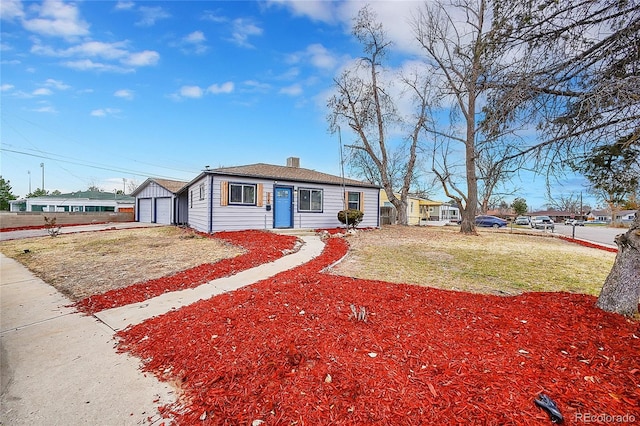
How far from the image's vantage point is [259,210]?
12.6 m

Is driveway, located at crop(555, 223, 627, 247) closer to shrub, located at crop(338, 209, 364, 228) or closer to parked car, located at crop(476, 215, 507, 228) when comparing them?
parked car, located at crop(476, 215, 507, 228)

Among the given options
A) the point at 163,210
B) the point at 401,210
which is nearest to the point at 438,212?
the point at 401,210

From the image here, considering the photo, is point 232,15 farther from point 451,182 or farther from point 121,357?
point 451,182

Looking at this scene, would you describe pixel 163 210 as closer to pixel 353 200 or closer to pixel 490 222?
pixel 353 200

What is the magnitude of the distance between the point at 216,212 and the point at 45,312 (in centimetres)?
774

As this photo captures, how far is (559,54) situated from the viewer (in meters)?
3.19

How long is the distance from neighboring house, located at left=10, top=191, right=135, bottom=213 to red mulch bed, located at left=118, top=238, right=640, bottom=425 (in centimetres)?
3400

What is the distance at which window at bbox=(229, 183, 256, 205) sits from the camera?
11959 mm

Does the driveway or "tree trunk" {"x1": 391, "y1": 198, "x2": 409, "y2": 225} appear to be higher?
"tree trunk" {"x1": 391, "y1": 198, "x2": 409, "y2": 225}

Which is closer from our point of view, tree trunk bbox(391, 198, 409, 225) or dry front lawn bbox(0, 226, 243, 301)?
dry front lawn bbox(0, 226, 243, 301)

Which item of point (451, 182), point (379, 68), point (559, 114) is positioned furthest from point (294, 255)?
point (379, 68)

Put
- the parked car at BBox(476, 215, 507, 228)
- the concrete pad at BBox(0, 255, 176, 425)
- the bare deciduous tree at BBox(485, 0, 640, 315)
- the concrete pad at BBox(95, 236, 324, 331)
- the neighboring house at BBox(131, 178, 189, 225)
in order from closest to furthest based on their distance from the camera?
the concrete pad at BBox(0, 255, 176, 425), the bare deciduous tree at BBox(485, 0, 640, 315), the concrete pad at BBox(95, 236, 324, 331), the neighboring house at BBox(131, 178, 189, 225), the parked car at BBox(476, 215, 507, 228)

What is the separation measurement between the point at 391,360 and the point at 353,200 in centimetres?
1357

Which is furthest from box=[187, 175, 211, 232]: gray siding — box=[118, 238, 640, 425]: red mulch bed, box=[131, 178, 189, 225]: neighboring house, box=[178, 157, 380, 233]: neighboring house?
box=[118, 238, 640, 425]: red mulch bed
